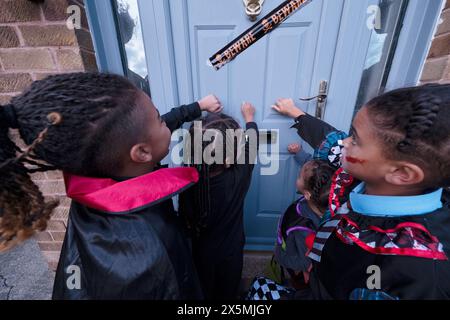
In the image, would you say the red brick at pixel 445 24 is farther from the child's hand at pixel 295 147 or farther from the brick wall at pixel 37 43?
the brick wall at pixel 37 43

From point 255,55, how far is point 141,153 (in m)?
0.89

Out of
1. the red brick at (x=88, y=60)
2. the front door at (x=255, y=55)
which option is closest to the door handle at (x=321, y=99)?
the front door at (x=255, y=55)

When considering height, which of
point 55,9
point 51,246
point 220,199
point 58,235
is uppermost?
point 55,9

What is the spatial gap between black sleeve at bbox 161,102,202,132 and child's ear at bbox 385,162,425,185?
933 millimetres

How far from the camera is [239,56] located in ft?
4.17

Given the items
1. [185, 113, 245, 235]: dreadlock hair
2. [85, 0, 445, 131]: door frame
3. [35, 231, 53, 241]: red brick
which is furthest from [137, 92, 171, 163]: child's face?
[35, 231, 53, 241]: red brick

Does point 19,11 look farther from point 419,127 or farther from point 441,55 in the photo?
point 441,55

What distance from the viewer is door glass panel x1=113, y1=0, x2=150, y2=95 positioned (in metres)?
1.23

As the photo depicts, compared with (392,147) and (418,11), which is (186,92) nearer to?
(392,147)

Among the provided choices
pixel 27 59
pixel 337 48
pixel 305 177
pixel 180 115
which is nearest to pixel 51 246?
pixel 27 59
